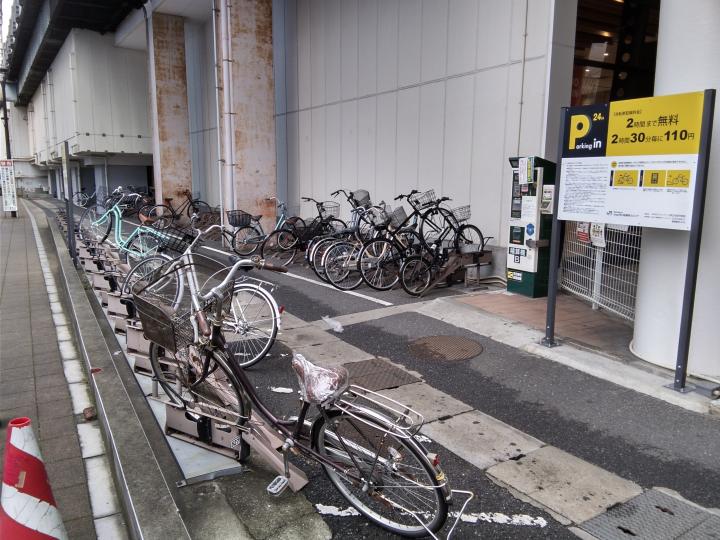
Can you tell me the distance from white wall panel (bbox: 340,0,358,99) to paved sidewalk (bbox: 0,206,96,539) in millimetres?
7365

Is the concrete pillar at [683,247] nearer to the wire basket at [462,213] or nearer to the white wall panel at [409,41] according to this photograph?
the wire basket at [462,213]

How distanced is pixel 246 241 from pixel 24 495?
9.84m

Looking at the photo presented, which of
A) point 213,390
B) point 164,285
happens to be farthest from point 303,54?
point 213,390

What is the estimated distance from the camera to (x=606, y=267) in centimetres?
632

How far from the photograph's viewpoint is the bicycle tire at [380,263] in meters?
8.05

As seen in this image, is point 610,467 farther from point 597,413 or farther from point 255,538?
point 255,538

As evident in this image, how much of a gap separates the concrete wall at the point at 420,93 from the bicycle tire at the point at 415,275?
1.60 m

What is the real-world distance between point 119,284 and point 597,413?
5555 mm

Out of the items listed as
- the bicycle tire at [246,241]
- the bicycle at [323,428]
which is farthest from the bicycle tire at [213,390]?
the bicycle tire at [246,241]

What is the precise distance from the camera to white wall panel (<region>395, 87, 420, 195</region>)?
10219mm

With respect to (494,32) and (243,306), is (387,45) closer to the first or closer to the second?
(494,32)

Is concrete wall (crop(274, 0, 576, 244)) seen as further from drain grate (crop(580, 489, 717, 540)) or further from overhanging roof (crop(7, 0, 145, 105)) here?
overhanging roof (crop(7, 0, 145, 105))

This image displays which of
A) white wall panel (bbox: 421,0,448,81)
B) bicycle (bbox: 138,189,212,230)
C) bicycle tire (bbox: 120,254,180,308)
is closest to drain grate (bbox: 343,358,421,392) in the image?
bicycle tire (bbox: 120,254,180,308)

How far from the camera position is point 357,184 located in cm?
1208
